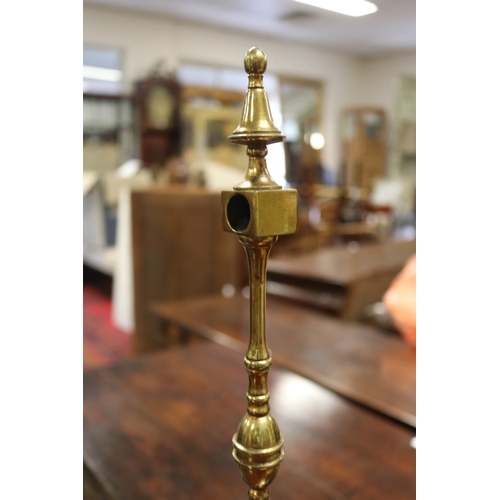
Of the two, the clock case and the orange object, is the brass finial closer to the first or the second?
the orange object

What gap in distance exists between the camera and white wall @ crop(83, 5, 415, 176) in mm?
5441

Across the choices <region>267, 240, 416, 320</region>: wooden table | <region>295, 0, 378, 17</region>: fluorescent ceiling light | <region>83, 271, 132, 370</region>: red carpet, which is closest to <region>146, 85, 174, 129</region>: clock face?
<region>83, 271, 132, 370</region>: red carpet

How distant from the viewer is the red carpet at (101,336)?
264 centimetres

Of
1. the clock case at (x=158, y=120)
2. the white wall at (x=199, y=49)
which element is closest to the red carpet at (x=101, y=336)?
the clock case at (x=158, y=120)

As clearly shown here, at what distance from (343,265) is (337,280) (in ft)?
0.78

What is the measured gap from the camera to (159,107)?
5.58 metres

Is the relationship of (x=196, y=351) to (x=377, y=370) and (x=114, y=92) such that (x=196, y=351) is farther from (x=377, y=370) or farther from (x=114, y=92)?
(x=114, y=92)

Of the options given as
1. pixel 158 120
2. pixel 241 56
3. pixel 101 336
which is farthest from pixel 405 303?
pixel 241 56

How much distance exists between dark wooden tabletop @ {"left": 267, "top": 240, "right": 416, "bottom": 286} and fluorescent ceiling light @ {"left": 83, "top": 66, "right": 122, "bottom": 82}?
4.14 meters

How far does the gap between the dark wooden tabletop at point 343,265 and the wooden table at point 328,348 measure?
34cm

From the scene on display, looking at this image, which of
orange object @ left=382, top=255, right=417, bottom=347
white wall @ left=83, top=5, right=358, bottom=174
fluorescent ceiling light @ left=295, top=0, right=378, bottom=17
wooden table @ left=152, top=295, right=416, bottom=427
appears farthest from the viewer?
white wall @ left=83, top=5, right=358, bottom=174

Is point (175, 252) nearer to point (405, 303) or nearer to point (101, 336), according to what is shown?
point (101, 336)

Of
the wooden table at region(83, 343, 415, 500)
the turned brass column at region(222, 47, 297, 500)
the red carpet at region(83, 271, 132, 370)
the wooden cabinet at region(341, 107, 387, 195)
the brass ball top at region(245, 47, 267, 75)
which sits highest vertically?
the wooden cabinet at region(341, 107, 387, 195)
